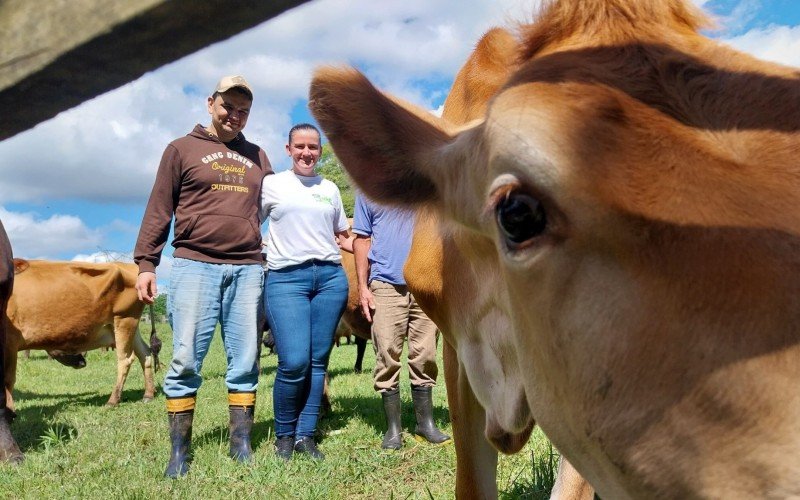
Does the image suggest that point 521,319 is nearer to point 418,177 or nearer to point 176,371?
point 418,177

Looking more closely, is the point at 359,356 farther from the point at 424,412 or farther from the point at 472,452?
the point at 472,452

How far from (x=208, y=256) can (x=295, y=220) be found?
2.38 feet

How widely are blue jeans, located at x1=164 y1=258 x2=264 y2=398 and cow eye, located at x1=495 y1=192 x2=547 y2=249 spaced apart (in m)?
3.63

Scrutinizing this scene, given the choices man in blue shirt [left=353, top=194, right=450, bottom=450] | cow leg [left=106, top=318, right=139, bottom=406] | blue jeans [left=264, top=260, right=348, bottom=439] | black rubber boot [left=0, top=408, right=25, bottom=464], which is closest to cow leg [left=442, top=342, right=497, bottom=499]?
blue jeans [left=264, top=260, right=348, bottom=439]

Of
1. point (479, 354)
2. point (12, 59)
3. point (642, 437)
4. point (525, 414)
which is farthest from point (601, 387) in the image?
point (479, 354)

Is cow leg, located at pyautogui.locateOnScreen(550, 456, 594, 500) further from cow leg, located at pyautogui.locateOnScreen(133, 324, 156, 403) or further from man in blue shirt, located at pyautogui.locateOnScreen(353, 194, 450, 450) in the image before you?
cow leg, located at pyautogui.locateOnScreen(133, 324, 156, 403)

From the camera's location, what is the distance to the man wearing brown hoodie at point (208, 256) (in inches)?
193

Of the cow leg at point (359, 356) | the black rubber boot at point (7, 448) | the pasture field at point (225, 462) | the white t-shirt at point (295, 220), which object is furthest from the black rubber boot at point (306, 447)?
the cow leg at point (359, 356)

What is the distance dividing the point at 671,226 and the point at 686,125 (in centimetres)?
29

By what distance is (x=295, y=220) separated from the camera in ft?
17.2

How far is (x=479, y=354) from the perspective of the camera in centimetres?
283

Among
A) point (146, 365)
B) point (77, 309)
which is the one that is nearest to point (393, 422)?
point (146, 365)

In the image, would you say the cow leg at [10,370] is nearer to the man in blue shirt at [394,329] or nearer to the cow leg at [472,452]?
the man in blue shirt at [394,329]

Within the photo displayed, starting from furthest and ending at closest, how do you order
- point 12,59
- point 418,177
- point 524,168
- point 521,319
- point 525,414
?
point 525,414, point 418,177, point 521,319, point 524,168, point 12,59
